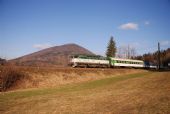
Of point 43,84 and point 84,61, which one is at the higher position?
point 84,61

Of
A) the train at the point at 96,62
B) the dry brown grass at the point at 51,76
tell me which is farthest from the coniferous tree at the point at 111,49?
the dry brown grass at the point at 51,76

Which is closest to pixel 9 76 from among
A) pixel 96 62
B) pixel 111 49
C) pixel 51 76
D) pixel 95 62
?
pixel 51 76

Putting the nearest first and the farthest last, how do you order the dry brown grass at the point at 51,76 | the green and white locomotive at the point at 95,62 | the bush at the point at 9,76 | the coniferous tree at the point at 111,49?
the bush at the point at 9,76 < the dry brown grass at the point at 51,76 < the green and white locomotive at the point at 95,62 < the coniferous tree at the point at 111,49

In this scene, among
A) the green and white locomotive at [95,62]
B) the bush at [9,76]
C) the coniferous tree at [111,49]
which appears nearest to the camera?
the bush at [9,76]

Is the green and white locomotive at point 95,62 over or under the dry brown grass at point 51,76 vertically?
over

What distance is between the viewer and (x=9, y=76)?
89.5 ft

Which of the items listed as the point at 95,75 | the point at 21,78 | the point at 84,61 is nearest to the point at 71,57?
the point at 84,61

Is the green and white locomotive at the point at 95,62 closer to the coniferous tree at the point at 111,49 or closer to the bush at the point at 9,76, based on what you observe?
the bush at the point at 9,76

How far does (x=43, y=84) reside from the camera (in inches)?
1153

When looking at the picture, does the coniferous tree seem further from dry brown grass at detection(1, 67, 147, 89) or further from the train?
dry brown grass at detection(1, 67, 147, 89)

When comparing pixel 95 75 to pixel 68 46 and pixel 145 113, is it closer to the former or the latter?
pixel 145 113

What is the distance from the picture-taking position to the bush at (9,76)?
2648 cm

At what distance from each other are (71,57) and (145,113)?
119ft

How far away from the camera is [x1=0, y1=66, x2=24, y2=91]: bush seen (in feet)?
86.9
